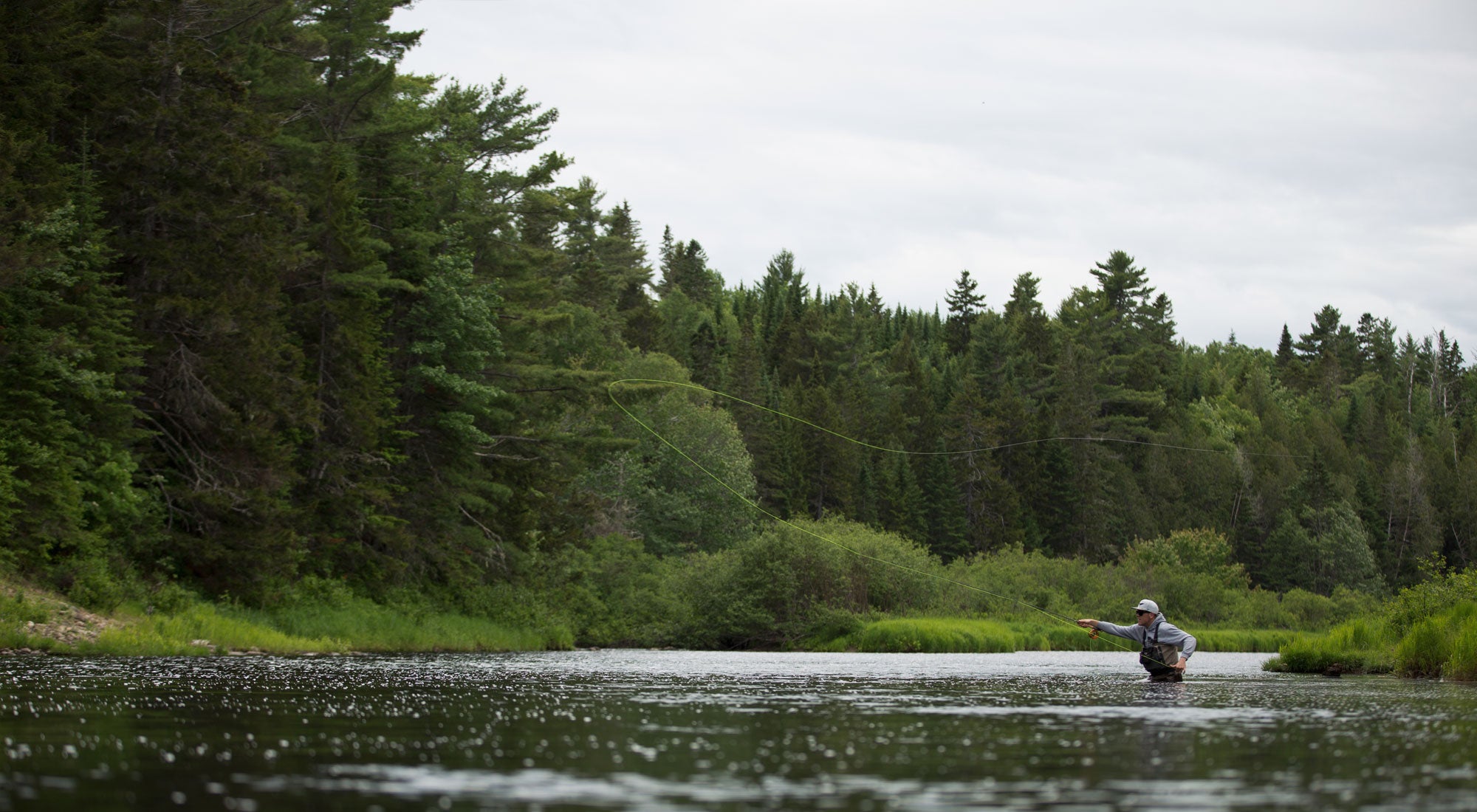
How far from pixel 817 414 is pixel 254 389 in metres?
67.4

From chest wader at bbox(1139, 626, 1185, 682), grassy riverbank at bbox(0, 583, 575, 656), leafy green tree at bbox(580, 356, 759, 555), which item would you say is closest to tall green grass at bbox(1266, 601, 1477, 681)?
chest wader at bbox(1139, 626, 1185, 682)

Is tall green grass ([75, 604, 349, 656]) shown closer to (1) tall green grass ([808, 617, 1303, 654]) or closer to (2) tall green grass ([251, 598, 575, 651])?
(2) tall green grass ([251, 598, 575, 651])

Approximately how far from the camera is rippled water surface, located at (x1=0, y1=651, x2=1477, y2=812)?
6.80m

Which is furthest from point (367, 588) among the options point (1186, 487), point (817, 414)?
point (1186, 487)

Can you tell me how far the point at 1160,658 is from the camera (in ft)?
64.0

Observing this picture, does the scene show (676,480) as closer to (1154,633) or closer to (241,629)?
(241,629)

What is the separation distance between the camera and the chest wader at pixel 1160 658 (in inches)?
767

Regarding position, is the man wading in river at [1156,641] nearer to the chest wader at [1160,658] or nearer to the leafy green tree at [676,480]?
the chest wader at [1160,658]

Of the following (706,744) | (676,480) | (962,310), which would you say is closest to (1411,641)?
(706,744)

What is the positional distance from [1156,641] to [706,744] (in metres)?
11.7

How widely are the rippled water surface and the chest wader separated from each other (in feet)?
6.32

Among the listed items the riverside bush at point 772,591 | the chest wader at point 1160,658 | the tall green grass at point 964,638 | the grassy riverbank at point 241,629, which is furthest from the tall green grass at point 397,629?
the chest wader at point 1160,658

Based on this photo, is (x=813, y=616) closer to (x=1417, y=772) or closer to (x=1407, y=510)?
(x=1417, y=772)

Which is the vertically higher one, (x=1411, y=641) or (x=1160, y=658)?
(x=1411, y=641)
